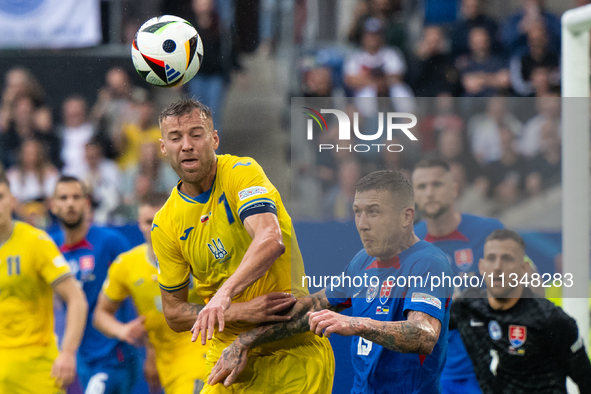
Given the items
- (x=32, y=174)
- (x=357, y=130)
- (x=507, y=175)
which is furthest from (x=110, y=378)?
(x=507, y=175)

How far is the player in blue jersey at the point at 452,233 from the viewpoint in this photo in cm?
499

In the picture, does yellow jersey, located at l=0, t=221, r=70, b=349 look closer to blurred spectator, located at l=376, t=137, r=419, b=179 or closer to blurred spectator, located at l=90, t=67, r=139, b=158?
blurred spectator, located at l=90, t=67, r=139, b=158

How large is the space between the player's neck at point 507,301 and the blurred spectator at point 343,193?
1.31m

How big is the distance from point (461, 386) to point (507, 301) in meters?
0.79

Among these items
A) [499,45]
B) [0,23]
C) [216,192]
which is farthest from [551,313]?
[0,23]

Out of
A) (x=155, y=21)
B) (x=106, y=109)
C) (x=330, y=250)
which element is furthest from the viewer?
(x=106, y=109)

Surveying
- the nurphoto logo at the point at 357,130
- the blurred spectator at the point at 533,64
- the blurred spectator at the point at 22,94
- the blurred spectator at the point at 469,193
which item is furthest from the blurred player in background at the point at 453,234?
the blurred spectator at the point at 22,94

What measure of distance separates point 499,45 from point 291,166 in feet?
10.8

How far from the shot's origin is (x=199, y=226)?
404 cm

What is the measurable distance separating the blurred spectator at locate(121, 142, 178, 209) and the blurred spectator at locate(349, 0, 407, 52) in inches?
111

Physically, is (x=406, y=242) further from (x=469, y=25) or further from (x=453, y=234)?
(x=469, y=25)

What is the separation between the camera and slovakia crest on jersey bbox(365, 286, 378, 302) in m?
4.04

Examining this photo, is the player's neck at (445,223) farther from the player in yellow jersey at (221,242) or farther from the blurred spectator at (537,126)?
the player in yellow jersey at (221,242)

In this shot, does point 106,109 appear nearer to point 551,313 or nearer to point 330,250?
point 330,250
